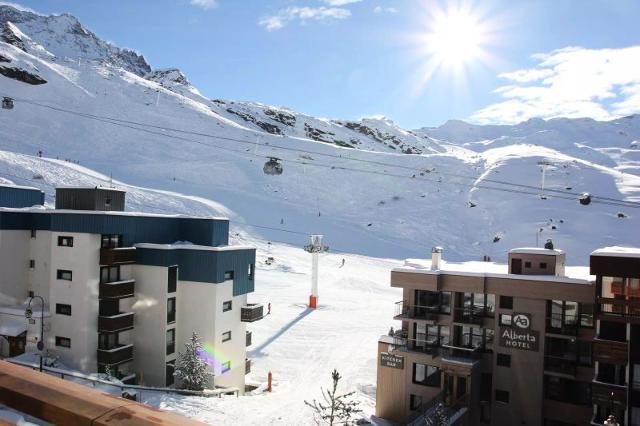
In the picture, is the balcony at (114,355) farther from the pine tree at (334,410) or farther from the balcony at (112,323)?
the pine tree at (334,410)

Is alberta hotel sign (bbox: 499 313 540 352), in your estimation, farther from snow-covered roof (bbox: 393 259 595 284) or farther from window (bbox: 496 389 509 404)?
window (bbox: 496 389 509 404)

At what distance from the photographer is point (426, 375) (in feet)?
87.8

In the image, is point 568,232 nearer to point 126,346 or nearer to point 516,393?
point 516,393

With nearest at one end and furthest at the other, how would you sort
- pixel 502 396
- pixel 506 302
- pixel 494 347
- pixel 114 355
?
pixel 502 396, pixel 494 347, pixel 506 302, pixel 114 355

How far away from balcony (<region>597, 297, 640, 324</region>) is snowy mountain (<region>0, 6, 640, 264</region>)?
5233 centimetres

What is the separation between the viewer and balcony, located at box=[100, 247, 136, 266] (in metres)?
26.4

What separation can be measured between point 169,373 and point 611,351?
22059 mm

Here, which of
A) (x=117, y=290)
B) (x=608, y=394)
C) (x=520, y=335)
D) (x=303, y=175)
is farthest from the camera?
(x=303, y=175)

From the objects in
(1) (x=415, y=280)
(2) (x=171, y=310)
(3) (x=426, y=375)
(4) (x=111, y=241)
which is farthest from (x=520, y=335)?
(4) (x=111, y=241)

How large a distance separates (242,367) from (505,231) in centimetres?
6614

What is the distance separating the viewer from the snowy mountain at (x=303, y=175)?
266ft

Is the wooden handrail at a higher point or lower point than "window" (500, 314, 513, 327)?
higher

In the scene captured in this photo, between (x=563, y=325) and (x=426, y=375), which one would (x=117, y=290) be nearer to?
(x=426, y=375)

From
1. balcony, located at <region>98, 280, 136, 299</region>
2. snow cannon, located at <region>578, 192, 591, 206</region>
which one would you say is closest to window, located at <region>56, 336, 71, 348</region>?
balcony, located at <region>98, 280, 136, 299</region>
